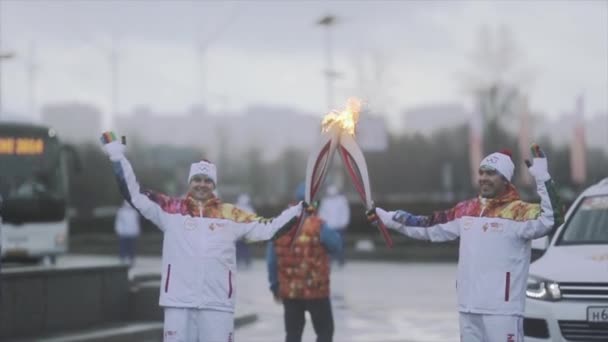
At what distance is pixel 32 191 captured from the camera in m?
24.9

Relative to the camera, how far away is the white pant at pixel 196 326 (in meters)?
7.94

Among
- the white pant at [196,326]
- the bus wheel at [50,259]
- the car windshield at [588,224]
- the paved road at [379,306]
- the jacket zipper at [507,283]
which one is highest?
the car windshield at [588,224]

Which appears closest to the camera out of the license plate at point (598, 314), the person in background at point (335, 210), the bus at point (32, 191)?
the license plate at point (598, 314)

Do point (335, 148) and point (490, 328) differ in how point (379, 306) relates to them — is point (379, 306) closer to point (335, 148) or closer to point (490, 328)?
point (335, 148)

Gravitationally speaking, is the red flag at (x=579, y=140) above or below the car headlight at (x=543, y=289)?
above

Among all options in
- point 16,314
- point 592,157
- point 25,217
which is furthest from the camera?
point 592,157

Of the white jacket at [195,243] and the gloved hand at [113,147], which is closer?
the gloved hand at [113,147]

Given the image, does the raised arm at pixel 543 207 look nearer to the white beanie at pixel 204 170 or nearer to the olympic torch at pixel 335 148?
the olympic torch at pixel 335 148

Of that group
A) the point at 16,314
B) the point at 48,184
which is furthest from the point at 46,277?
the point at 48,184

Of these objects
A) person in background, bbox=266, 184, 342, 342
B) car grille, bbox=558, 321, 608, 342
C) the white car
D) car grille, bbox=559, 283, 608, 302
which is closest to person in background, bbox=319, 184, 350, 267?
person in background, bbox=266, 184, 342, 342

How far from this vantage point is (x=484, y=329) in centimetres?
794

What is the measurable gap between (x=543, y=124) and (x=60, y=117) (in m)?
Answer: 41.5

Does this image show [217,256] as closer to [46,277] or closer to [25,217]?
[46,277]

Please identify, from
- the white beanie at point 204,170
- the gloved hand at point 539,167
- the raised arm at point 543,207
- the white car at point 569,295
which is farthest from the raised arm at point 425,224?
the white car at point 569,295
